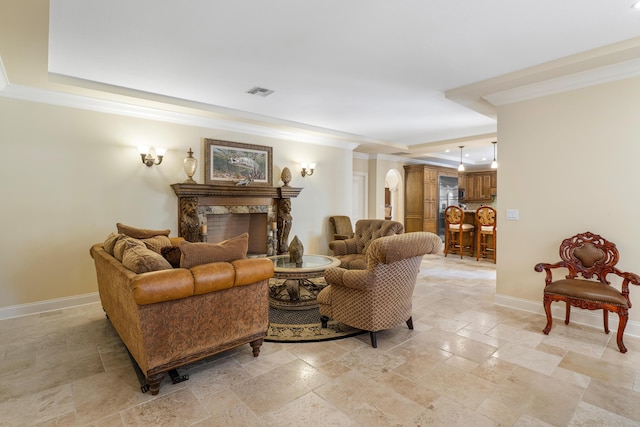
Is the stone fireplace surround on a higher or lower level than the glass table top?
higher

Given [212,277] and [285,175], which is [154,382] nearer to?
[212,277]

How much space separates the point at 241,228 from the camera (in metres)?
5.67

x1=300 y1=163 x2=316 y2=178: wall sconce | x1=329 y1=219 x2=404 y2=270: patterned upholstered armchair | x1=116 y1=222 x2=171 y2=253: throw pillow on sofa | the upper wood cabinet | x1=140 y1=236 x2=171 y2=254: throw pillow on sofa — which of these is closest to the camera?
x1=140 y1=236 x2=171 y2=254: throw pillow on sofa

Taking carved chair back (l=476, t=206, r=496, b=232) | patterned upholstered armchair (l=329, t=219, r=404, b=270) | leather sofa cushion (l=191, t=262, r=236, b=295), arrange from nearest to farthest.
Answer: leather sofa cushion (l=191, t=262, r=236, b=295), patterned upholstered armchair (l=329, t=219, r=404, b=270), carved chair back (l=476, t=206, r=496, b=232)

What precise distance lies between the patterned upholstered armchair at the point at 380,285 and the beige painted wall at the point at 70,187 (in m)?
2.95

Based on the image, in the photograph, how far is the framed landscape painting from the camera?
16.4 ft

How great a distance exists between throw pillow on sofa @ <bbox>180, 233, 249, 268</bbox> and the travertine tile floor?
2.81ft

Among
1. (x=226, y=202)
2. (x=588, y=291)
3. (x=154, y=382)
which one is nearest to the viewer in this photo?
(x=154, y=382)

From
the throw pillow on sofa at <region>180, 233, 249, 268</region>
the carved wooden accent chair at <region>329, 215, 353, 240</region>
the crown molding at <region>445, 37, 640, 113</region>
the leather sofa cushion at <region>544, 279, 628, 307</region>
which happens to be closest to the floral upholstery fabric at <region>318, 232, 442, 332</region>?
the throw pillow on sofa at <region>180, 233, 249, 268</region>

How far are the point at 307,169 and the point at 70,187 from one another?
364 cm

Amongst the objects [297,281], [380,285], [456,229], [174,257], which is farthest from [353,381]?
[456,229]

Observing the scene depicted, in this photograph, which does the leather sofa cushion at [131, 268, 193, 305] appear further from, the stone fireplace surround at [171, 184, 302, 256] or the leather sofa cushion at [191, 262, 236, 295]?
the stone fireplace surround at [171, 184, 302, 256]

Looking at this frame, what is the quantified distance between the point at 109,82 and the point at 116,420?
344 cm

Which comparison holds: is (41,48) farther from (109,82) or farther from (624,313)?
(624,313)
